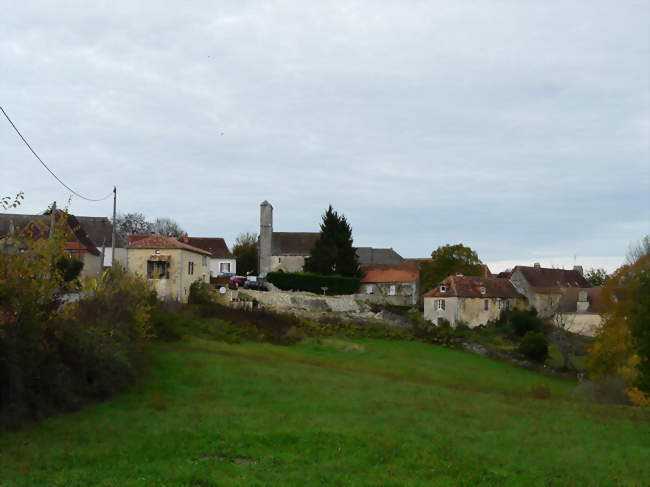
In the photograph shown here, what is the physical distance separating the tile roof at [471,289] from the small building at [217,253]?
2763 centimetres

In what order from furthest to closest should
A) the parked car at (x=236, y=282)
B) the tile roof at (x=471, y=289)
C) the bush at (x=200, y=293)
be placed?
the tile roof at (x=471, y=289) < the parked car at (x=236, y=282) < the bush at (x=200, y=293)

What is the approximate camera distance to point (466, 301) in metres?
71.4

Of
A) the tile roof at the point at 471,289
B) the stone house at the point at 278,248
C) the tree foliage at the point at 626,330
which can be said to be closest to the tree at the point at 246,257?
the stone house at the point at 278,248

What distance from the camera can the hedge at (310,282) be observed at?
3041 inches

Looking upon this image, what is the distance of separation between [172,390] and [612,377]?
24.8 metres

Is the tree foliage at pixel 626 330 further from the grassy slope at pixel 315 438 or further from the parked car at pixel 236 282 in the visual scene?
the parked car at pixel 236 282

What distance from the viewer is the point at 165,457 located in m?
15.3

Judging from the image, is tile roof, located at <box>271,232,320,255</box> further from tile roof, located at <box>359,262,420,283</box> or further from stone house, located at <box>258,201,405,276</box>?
tile roof, located at <box>359,262,420,283</box>

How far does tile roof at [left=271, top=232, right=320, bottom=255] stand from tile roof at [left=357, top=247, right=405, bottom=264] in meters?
9.48

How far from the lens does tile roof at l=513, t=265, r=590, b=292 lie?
86.0 metres

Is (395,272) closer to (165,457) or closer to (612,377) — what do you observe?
(612,377)

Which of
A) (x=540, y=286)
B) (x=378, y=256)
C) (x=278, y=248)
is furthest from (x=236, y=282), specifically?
(x=540, y=286)

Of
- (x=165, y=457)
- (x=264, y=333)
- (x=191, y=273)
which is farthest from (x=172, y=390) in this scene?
(x=191, y=273)

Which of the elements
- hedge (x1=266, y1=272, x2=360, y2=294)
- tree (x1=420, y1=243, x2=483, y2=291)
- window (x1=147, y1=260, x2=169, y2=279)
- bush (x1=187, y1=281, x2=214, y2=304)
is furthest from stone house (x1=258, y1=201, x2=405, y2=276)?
window (x1=147, y1=260, x2=169, y2=279)
